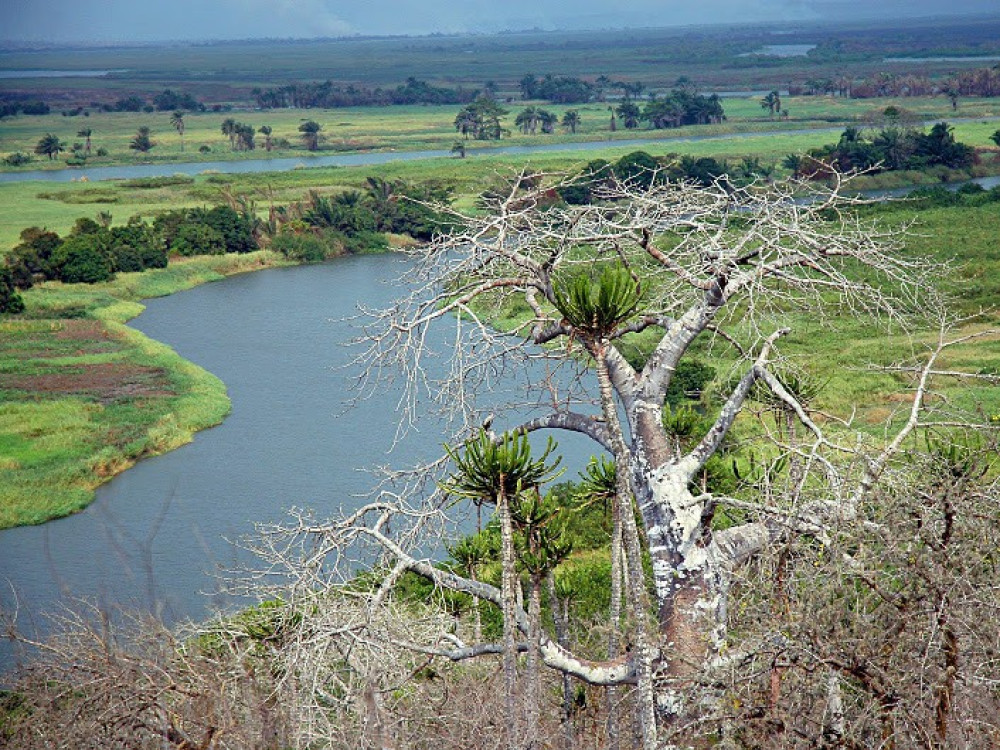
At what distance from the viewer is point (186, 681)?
318 inches

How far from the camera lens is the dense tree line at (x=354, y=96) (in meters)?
112

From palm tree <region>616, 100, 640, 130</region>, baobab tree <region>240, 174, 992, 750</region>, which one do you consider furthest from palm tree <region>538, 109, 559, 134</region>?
baobab tree <region>240, 174, 992, 750</region>

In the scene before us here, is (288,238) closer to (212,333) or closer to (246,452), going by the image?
(212,333)

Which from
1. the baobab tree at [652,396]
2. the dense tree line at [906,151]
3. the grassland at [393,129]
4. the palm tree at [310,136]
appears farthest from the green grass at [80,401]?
the palm tree at [310,136]

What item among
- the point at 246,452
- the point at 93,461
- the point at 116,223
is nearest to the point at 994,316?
the point at 246,452

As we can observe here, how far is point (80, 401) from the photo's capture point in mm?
25609

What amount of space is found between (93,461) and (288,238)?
77.7 ft

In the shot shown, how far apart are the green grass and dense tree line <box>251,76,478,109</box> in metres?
78.0

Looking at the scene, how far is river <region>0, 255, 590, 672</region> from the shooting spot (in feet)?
52.9

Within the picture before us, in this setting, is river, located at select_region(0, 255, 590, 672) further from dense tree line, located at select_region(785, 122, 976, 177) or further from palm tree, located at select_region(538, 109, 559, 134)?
palm tree, located at select_region(538, 109, 559, 134)

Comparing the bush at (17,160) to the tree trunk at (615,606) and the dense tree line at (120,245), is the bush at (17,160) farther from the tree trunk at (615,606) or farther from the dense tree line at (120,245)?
the tree trunk at (615,606)

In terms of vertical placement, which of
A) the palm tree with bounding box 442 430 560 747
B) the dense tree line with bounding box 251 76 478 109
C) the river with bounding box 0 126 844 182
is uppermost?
the palm tree with bounding box 442 430 560 747

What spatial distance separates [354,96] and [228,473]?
97483mm

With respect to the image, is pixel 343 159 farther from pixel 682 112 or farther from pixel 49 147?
pixel 682 112
